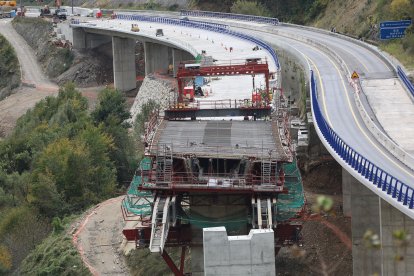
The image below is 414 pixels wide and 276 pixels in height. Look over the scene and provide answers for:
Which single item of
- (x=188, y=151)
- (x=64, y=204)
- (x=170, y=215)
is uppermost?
(x=188, y=151)

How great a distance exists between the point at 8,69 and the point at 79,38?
1150 centimetres

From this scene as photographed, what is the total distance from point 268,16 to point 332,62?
52202mm

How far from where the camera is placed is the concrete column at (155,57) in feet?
322

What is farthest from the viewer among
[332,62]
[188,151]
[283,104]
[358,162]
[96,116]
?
[96,116]

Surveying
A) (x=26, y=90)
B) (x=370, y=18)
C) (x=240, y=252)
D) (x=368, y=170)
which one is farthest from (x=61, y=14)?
(x=240, y=252)

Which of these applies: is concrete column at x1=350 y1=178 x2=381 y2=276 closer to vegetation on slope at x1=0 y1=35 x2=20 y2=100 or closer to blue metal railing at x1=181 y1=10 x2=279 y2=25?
blue metal railing at x1=181 y1=10 x2=279 y2=25

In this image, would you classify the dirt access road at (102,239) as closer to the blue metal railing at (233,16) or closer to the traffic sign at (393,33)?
the traffic sign at (393,33)

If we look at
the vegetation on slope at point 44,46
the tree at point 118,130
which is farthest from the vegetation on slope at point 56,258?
the vegetation on slope at point 44,46

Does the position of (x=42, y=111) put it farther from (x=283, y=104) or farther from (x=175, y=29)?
(x=283, y=104)

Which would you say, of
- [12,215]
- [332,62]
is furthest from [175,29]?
[12,215]

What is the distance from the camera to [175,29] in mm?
102000

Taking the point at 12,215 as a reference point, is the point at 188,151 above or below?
above

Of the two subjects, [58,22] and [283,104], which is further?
[58,22]

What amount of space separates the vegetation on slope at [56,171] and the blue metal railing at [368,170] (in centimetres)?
1635
